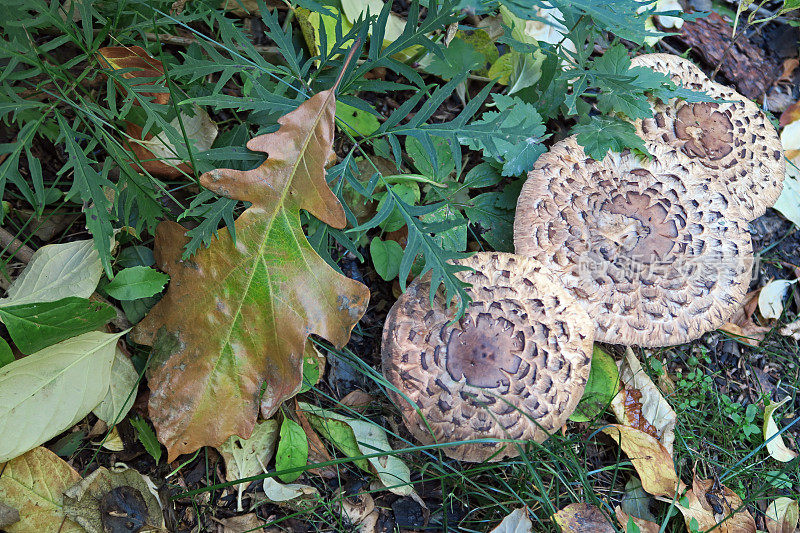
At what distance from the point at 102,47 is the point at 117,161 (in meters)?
0.65

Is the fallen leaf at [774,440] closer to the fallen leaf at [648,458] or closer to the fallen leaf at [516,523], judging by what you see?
the fallen leaf at [648,458]

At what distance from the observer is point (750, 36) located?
4.21 metres

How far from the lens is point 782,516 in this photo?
323 cm

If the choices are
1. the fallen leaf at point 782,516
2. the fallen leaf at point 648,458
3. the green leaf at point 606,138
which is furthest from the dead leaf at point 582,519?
the green leaf at point 606,138

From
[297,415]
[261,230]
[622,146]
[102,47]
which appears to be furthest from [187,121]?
[622,146]

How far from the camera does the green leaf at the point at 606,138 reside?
2926 millimetres

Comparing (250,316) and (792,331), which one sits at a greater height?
(250,316)

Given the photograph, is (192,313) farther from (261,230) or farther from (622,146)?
(622,146)

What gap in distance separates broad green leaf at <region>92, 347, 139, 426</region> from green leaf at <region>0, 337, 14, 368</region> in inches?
15.7

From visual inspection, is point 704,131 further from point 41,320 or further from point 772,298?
point 41,320

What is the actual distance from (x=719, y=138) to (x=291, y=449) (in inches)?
114

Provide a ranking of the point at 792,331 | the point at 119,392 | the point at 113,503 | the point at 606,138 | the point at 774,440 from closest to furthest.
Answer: the point at 113,503 < the point at 119,392 < the point at 606,138 < the point at 774,440 < the point at 792,331

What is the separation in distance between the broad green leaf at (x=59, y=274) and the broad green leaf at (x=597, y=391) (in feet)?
8.17

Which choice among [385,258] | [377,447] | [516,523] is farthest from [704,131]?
[377,447]
